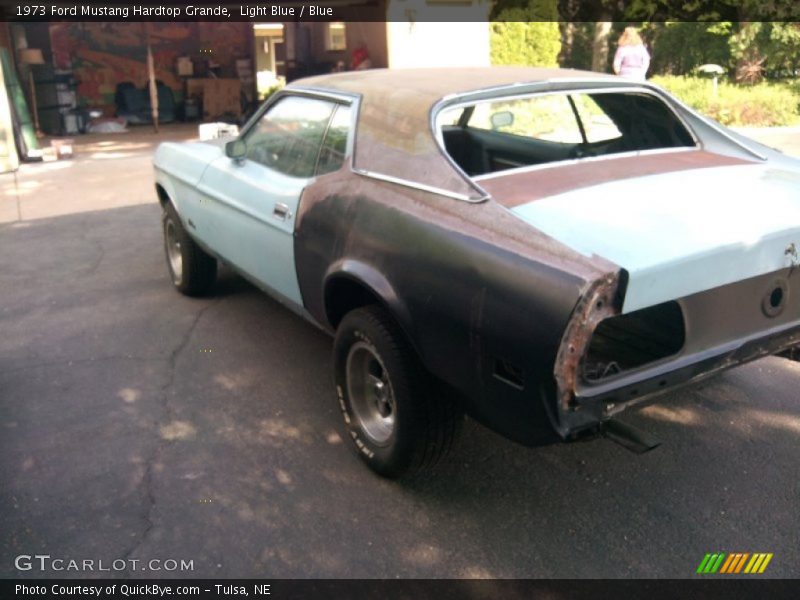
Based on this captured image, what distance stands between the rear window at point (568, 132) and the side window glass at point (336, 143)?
1.59 ft

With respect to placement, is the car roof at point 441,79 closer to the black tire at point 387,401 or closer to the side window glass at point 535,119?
the side window glass at point 535,119

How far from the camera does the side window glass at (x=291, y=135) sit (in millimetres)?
3963

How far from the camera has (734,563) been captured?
2.79m

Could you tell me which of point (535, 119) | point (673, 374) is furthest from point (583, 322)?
point (535, 119)

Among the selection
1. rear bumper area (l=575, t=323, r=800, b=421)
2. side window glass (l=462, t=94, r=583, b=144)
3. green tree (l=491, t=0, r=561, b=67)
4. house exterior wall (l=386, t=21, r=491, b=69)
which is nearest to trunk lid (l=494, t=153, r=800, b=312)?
rear bumper area (l=575, t=323, r=800, b=421)

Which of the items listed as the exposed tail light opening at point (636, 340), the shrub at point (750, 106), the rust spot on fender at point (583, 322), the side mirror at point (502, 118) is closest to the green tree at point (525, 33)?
the shrub at point (750, 106)

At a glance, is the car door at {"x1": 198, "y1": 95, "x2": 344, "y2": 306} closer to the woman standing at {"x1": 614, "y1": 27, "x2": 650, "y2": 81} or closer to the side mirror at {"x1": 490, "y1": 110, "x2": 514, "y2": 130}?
the side mirror at {"x1": 490, "y1": 110, "x2": 514, "y2": 130}

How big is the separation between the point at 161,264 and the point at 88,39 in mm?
11943

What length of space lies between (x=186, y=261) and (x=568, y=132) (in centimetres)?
279

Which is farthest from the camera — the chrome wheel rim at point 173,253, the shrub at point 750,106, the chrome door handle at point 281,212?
the shrub at point 750,106

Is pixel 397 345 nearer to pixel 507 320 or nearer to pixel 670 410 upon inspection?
pixel 507 320

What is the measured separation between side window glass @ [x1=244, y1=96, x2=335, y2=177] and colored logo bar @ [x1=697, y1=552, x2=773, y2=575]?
2415mm
